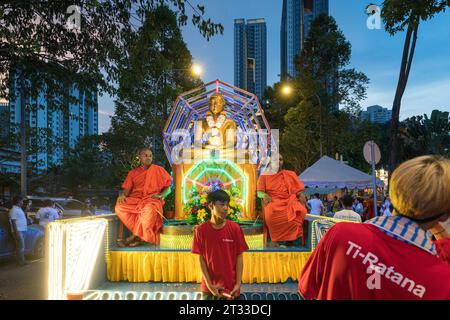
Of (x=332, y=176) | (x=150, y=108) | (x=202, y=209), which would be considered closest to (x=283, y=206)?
(x=202, y=209)

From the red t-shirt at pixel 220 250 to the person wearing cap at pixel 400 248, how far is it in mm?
2112

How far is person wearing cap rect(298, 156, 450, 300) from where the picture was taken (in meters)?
1.57

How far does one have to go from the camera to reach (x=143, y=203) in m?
A: 7.29

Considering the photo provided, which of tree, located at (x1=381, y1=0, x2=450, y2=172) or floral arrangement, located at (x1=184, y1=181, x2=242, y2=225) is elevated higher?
tree, located at (x1=381, y1=0, x2=450, y2=172)

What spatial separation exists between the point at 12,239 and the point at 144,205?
232 inches

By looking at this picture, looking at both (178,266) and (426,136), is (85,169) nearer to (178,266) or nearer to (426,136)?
(426,136)

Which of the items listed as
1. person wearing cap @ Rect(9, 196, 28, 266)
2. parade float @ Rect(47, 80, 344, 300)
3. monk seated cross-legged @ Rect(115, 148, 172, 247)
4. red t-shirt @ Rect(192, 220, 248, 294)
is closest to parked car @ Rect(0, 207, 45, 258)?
person wearing cap @ Rect(9, 196, 28, 266)

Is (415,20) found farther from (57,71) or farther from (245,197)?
(57,71)

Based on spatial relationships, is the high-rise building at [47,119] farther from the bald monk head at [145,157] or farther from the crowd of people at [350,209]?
the crowd of people at [350,209]

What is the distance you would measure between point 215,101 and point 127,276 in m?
5.10

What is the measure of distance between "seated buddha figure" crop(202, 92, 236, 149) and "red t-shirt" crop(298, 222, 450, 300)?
813cm

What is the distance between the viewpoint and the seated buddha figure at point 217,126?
991 centimetres

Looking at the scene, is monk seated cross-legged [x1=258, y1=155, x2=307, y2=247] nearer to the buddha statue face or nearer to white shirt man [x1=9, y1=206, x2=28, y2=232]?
the buddha statue face

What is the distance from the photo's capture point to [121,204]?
7.30 m
